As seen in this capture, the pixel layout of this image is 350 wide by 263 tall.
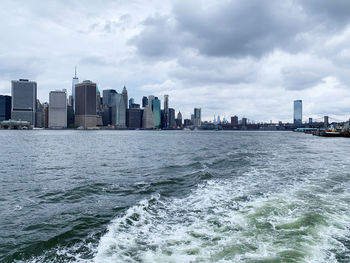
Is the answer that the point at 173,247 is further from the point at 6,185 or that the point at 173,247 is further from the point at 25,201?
the point at 6,185

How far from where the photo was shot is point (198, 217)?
10.6m

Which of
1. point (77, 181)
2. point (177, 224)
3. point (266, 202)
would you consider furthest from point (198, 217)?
point (77, 181)

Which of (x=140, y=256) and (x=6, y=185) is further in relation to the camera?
(x=6, y=185)

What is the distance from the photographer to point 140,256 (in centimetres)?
734

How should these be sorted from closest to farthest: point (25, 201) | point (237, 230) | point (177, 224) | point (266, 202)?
point (237, 230)
point (177, 224)
point (266, 202)
point (25, 201)

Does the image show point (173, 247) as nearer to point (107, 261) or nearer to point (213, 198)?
point (107, 261)

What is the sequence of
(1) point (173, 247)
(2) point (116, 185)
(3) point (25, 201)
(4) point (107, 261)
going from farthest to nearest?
(2) point (116, 185) → (3) point (25, 201) → (1) point (173, 247) → (4) point (107, 261)

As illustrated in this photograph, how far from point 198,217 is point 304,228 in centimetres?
396

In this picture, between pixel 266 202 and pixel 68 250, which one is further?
pixel 266 202

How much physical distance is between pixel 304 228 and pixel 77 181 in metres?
14.7

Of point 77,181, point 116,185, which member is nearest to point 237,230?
point 116,185

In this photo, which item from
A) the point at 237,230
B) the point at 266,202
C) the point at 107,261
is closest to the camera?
the point at 107,261

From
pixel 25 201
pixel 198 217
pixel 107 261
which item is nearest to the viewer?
pixel 107 261

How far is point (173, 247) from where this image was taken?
7793 mm
